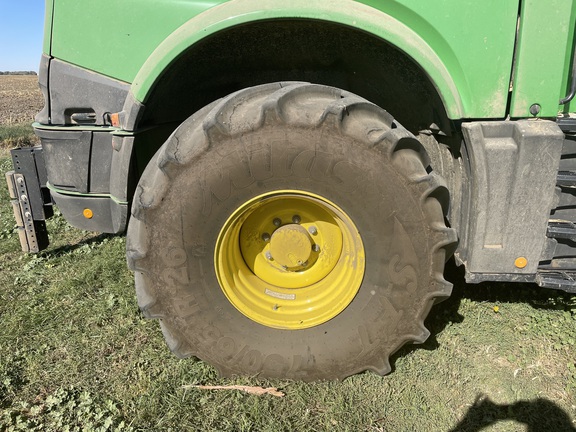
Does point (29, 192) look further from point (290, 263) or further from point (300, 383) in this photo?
point (300, 383)

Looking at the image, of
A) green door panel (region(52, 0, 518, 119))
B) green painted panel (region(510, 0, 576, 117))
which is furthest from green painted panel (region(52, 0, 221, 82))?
green painted panel (region(510, 0, 576, 117))

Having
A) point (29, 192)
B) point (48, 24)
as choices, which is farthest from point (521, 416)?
point (29, 192)

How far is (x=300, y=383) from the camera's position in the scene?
2.22 metres

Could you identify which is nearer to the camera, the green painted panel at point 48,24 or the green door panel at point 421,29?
the green door panel at point 421,29

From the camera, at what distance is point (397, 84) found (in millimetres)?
2367

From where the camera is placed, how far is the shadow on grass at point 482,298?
270cm

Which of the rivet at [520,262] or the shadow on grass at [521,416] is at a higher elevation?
the rivet at [520,262]

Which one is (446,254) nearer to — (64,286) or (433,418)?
(433,418)

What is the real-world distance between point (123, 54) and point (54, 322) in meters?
1.70

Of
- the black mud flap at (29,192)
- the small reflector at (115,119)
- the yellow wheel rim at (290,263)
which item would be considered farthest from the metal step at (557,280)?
the black mud flap at (29,192)

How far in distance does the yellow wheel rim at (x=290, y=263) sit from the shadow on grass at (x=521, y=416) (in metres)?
0.77

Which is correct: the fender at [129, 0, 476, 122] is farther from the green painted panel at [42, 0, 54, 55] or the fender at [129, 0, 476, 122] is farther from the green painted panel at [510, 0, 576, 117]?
the green painted panel at [42, 0, 54, 55]

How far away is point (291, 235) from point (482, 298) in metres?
1.48

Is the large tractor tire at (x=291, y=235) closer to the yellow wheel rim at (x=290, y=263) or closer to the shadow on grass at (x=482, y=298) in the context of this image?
the yellow wheel rim at (x=290, y=263)
